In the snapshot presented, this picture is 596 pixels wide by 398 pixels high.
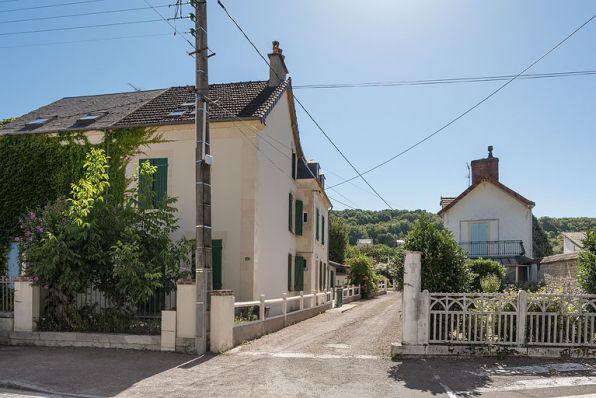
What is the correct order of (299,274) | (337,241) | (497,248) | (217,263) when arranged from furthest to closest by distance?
(337,241) < (497,248) < (299,274) < (217,263)

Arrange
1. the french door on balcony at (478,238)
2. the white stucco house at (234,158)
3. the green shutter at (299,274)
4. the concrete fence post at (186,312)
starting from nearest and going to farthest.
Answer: the concrete fence post at (186,312) < the white stucco house at (234,158) < the green shutter at (299,274) < the french door on balcony at (478,238)

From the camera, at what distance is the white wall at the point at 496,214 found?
92.0 ft

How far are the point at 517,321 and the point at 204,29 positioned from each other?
8.93 metres

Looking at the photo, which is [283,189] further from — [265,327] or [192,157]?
[265,327]

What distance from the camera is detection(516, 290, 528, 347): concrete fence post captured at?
9.44 meters

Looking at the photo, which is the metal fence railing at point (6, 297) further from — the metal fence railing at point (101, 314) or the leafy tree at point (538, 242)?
the leafy tree at point (538, 242)

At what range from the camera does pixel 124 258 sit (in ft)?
35.1

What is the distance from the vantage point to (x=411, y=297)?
958 cm

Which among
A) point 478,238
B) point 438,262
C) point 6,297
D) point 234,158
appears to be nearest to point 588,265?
point 438,262

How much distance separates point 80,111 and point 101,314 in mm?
10037

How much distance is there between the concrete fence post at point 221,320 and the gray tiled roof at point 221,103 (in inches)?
223

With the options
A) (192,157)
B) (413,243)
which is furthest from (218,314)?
(192,157)

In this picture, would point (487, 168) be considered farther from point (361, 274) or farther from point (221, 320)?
point (221, 320)

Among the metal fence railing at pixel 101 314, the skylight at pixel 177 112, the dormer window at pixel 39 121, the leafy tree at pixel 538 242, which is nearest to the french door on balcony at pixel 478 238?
the leafy tree at pixel 538 242
